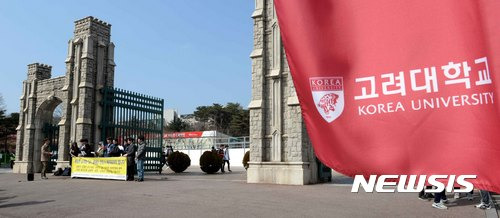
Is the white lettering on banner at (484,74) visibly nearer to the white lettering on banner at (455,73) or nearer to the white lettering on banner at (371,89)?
the white lettering on banner at (455,73)

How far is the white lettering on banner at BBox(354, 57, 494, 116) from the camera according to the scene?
1591 millimetres

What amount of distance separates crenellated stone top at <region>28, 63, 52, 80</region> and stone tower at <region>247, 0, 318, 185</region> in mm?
14458

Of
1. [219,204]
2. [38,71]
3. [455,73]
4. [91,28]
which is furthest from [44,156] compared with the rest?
[455,73]

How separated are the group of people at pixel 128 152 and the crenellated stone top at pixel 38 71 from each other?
25.0ft

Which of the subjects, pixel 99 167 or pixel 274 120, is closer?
pixel 274 120

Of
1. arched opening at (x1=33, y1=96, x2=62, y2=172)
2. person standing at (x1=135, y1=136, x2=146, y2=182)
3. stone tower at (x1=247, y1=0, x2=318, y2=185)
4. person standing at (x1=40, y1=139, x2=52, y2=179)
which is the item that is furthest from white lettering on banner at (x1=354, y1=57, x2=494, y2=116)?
arched opening at (x1=33, y1=96, x2=62, y2=172)

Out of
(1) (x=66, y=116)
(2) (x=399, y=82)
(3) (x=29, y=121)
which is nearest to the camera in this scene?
(2) (x=399, y=82)

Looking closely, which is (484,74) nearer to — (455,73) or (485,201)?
(455,73)

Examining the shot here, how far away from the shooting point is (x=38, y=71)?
75.0 ft

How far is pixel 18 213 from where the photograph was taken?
7.31m

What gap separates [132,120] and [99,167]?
4.31 metres

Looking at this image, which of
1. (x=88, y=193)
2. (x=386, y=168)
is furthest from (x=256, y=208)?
(x=386, y=168)

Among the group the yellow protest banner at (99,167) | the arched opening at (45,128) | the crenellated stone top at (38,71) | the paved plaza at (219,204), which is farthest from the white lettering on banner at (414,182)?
the crenellated stone top at (38,71)

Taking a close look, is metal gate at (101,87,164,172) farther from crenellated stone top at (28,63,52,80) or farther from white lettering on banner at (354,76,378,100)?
white lettering on banner at (354,76,378,100)
